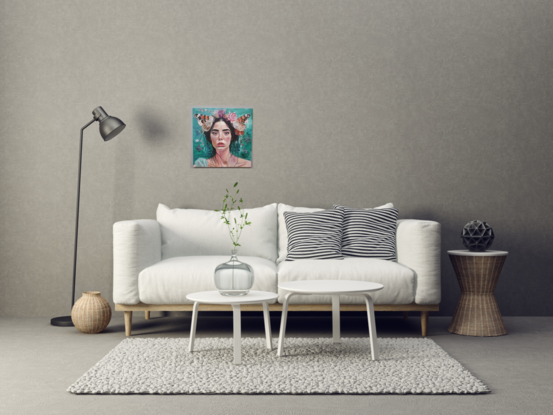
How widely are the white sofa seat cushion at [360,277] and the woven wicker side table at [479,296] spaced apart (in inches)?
17.1

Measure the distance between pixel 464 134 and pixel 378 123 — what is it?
69 centimetres

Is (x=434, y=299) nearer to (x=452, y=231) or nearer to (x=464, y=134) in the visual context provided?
(x=452, y=231)

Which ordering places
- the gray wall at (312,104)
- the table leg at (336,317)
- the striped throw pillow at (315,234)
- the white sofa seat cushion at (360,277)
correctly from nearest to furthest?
the table leg at (336,317), the white sofa seat cushion at (360,277), the striped throw pillow at (315,234), the gray wall at (312,104)

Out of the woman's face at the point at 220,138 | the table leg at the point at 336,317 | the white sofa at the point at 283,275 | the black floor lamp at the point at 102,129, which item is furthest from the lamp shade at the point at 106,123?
the table leg at the point at 336,317

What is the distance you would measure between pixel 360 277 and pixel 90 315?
69.0 inches

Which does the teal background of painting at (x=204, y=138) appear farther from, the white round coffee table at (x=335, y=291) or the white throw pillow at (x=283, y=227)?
the white round coffee table at (x=335, y=291)

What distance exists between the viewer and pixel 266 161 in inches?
171

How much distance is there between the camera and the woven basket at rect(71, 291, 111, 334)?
11.6 feet

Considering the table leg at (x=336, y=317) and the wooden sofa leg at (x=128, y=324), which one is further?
the wooden sofa leg at (x=128, y=324)

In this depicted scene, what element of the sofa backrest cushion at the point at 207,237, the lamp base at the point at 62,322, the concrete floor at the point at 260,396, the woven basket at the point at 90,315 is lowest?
the concrete floor at the point at 260,396

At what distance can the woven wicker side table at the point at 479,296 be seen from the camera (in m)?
3.50

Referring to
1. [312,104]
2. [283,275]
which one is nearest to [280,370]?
[283,275]

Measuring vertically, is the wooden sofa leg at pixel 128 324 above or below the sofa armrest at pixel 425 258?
below

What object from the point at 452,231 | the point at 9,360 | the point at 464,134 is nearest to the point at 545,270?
the point at 452,231
